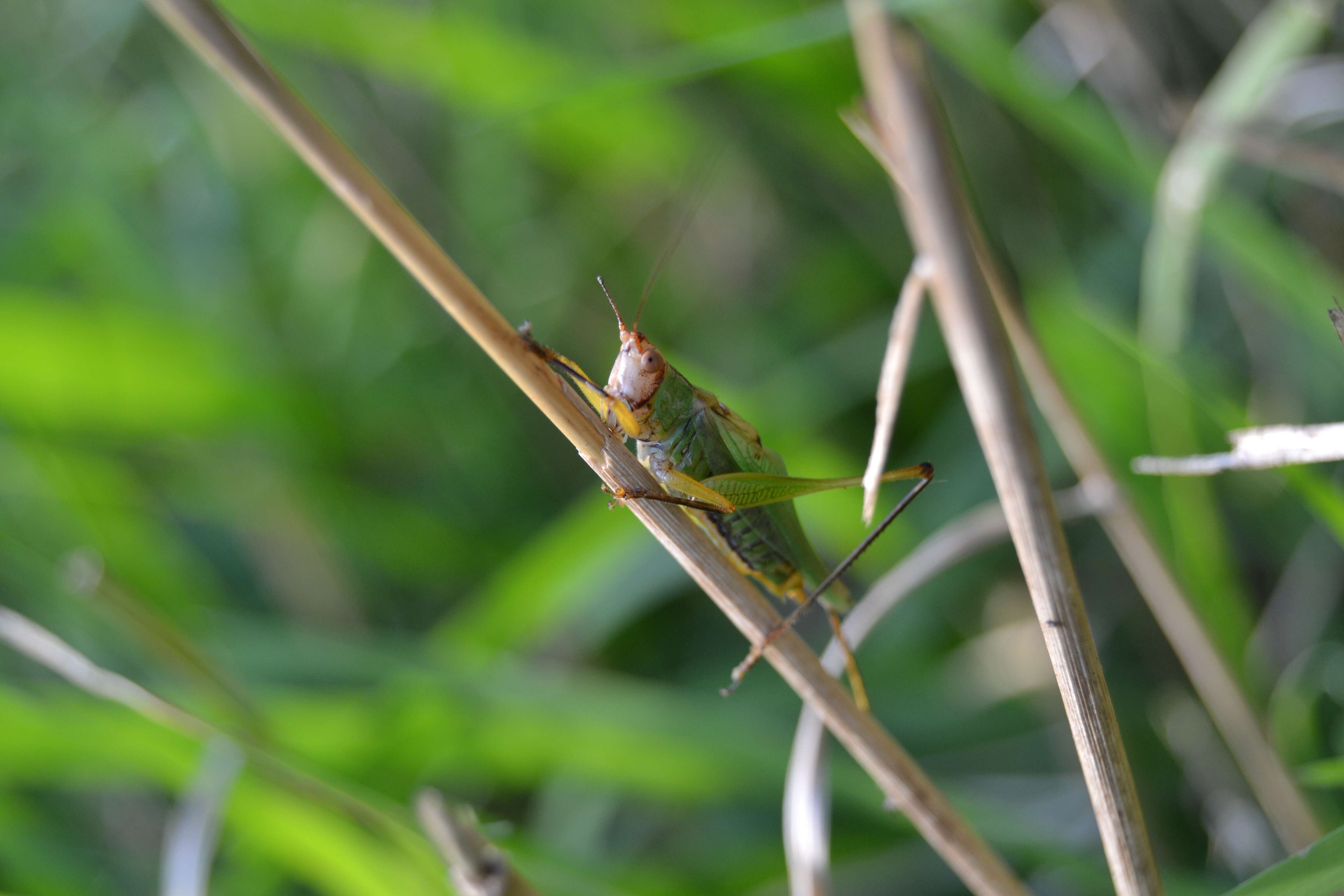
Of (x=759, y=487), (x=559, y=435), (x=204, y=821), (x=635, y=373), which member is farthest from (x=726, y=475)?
(x=559, y=435)

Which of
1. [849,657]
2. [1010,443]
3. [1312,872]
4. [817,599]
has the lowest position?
[1312,872]

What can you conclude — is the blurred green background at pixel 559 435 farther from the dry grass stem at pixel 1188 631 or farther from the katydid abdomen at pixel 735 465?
the katydid abdomen at pixel 735 465

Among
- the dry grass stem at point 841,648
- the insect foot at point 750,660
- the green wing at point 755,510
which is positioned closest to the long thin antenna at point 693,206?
the green wing at point 755,510

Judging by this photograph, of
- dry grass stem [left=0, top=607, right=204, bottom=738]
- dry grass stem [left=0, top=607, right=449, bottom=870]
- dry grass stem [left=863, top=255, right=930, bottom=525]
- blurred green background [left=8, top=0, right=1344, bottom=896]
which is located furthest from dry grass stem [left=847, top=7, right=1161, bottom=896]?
dry grass stem [left=0, top=607, right=204, bottom=738]

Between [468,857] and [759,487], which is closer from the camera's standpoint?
[468,857]

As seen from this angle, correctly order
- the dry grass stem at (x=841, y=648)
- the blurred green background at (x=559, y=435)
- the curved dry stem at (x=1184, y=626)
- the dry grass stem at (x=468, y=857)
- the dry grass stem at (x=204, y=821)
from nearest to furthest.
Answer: the dry grass stem at (x=468, y=857)
the dry grass stem at (x=841, y=648)
the dry grass stem at (x=204, y=821)
the curved dry stem at (x=1184, y=626)
the blurred green background at (x=559, y=435)

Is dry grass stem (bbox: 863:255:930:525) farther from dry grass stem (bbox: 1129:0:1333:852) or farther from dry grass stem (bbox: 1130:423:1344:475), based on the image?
dry grass stem (bbox: 1129:0:1333:852)

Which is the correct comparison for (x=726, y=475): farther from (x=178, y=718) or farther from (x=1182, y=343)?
(x=1182, y=343)

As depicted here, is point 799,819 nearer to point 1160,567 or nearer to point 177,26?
point 1160,567
